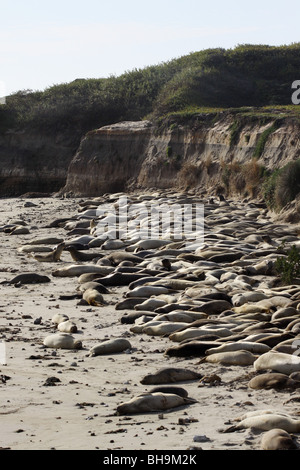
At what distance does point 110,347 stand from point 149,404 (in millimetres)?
2291

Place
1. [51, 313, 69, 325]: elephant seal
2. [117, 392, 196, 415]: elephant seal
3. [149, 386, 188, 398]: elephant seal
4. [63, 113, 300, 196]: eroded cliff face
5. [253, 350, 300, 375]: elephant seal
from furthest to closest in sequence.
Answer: [63, 113, 300, 196]: eroded cliff face < [51, 313, 69, 325]: elephant seal < [253, 350, 300, 375]: elephant seal < [149, 386, 188, 398]: elephant seal < [117, 392, 196, 415]: elephant seal

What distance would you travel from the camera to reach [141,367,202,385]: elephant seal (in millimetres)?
7020

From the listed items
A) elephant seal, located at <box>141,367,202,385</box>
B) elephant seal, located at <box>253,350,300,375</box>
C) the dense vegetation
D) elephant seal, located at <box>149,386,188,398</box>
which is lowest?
elephant seal, located at <box>141,367,202,385</box>

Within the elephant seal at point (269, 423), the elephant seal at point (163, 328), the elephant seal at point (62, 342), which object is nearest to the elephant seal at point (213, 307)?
the elephant seal at point (163, 328)

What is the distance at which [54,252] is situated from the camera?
54.0 feet

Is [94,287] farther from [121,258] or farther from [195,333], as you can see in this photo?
[195,333]

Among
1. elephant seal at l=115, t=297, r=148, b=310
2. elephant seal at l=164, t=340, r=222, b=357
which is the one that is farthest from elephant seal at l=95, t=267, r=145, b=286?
elephant seal at l=164, t=340, r=222, b=357

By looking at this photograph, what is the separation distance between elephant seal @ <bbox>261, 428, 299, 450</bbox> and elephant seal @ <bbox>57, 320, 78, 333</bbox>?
186 inches

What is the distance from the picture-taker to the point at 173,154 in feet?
99.2

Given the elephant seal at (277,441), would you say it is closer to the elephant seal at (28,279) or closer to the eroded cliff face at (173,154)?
the elephant seal at (28,279)

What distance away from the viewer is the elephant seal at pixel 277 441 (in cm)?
496

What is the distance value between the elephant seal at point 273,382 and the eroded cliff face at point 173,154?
16.9 m

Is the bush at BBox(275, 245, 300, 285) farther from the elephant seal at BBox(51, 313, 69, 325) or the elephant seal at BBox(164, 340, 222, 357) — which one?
the elephant seal at BBox(164, 340, 222, 357)

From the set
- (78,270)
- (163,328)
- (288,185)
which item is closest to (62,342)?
(163,328)
